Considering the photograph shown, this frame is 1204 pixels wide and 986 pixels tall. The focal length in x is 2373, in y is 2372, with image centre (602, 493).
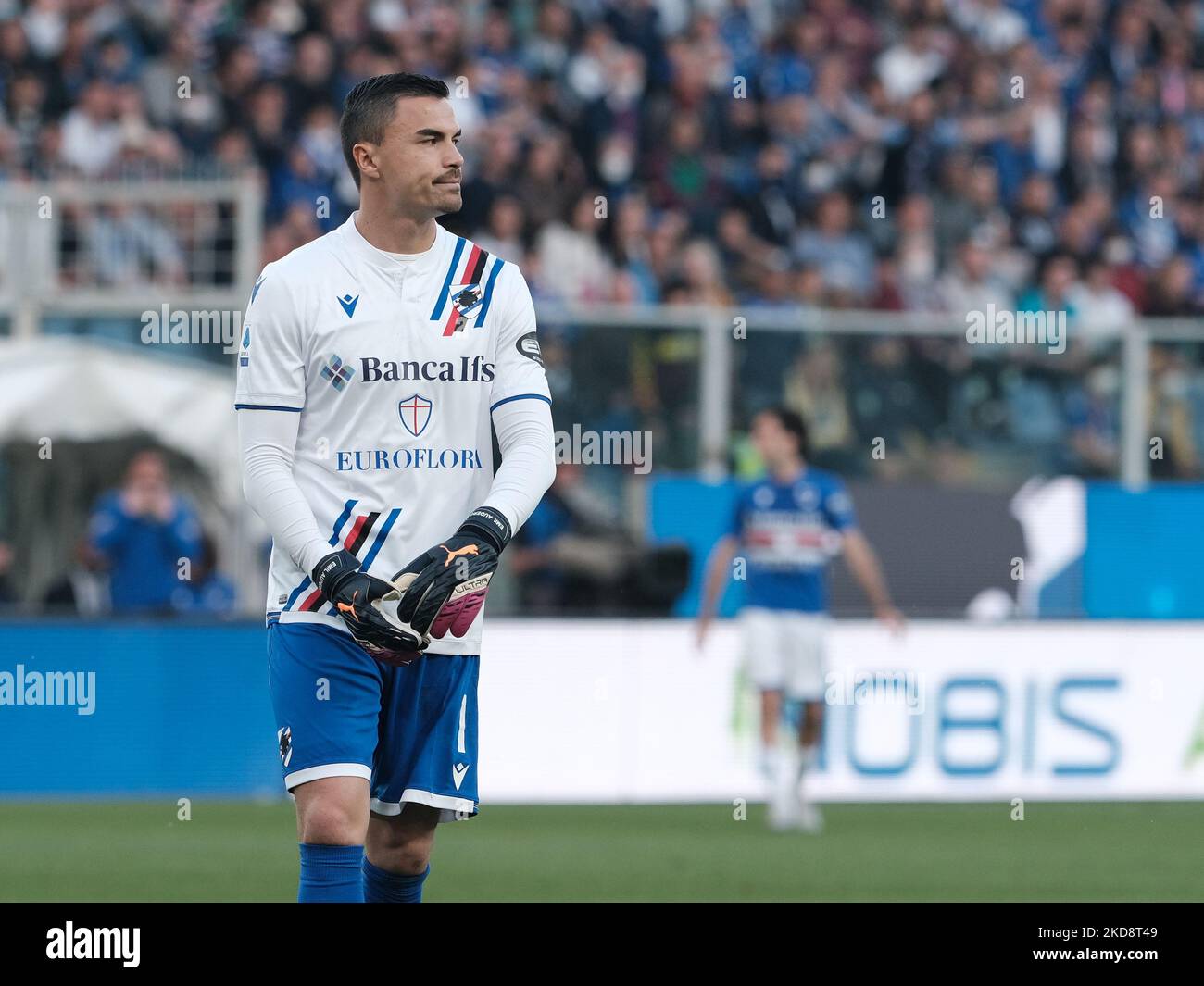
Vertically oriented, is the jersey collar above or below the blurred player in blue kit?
above

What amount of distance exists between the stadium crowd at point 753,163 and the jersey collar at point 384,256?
8.19m

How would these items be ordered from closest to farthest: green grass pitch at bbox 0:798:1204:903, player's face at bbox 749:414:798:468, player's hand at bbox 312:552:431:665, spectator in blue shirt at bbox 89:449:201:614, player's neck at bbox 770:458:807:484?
player's hand at bbox 312:552:431:665 < green grass pitch at bbox 0:798:1204:903 < player's face at bbox 749:414:798:468 < player's neck at bbox 770:458:807:484 < spectator in blue shirt at bbox 89:449:201:614

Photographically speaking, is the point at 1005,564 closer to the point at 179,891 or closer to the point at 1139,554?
the point at 1139,554

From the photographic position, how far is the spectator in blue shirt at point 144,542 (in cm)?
1388

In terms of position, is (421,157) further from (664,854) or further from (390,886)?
(664,854)

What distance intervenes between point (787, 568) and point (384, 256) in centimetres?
776

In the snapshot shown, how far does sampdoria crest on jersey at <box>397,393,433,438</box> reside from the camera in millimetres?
5652

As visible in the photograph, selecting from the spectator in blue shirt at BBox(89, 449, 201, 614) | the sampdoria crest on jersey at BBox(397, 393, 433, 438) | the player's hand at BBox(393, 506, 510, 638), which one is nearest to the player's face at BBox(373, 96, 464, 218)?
the sampdoria crest on jersey at BBox(397, 393, 433, 438)

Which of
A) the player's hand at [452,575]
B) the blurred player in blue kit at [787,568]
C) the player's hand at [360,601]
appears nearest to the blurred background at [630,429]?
the blurred player in blue kit at [787,568]

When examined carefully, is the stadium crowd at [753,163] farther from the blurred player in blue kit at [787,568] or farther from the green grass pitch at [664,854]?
the green grass pitch at [664,854]

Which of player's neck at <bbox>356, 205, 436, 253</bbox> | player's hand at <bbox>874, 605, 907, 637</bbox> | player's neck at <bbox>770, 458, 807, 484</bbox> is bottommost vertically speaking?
player's hand at <bbox>874, 605, 907, 637</bbox>

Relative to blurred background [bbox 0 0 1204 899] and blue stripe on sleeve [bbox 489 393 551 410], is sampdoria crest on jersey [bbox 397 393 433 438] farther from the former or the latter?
blurred background [bbox 0 0 1204 899]

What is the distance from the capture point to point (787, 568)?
43.6ft
